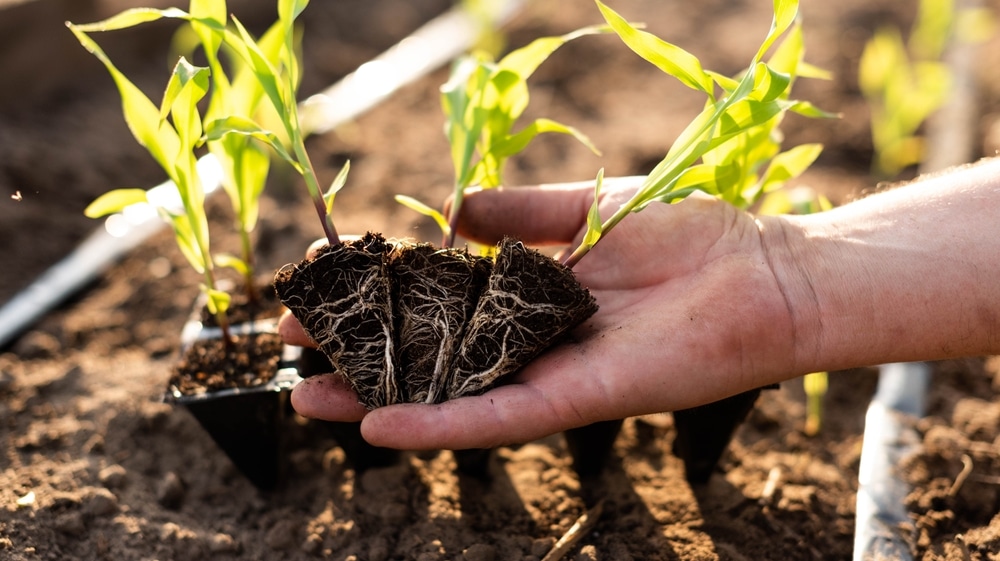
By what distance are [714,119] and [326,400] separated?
0.80m

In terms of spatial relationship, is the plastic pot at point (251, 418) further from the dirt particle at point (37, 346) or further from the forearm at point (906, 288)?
the forearm at point (906, 288)

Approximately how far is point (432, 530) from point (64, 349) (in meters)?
1.21

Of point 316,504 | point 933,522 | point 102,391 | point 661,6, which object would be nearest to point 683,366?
point 933,522

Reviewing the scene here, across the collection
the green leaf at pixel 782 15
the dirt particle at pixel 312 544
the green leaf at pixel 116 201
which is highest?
the green leaf at pixel 116 201

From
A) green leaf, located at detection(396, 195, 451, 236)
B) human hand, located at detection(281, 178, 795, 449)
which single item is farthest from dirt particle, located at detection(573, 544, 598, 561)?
green leaf, located at detection(396, 195, 451, 236)

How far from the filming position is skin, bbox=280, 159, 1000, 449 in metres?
1.21

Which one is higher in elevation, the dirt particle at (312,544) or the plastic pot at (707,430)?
the plastic pot at (707,430)

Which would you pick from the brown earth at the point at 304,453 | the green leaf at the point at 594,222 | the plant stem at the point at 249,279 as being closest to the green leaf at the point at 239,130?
the plant stem at the point at 249,279

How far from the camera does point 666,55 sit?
1267mm

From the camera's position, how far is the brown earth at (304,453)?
138 centimetres

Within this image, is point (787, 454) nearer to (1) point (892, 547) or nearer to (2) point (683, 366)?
(1) point (892, 547)

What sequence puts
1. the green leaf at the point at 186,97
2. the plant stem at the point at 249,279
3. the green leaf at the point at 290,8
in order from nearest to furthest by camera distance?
the green leaf at the point at 186,97 < the green leaf at the point at 290,8 < the plant stem at the point at 249,279

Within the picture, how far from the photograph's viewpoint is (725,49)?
393 cm

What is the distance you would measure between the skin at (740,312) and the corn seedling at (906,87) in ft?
4.47
